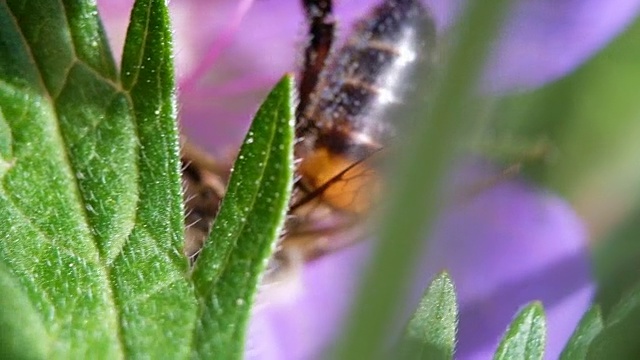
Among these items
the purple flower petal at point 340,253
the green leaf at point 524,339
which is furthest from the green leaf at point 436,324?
the purple flower petal at point 340,253

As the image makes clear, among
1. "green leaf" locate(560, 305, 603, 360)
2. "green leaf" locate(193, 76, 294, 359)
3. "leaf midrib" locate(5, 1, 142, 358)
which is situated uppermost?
"leaf midrib" locate(5, 1, 142, 358)

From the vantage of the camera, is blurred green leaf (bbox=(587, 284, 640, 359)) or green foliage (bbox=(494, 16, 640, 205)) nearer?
blurred green leaf (bbox=(587, 284, 640, 359))

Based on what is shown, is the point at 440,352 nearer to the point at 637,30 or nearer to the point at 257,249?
the point at 257,249

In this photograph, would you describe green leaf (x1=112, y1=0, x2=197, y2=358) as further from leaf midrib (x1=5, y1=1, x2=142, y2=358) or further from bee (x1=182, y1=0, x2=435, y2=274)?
bee (x1=182, y1=0, x2=435, y2=274)

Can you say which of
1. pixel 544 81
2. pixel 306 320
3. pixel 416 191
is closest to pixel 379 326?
pixel 416 191

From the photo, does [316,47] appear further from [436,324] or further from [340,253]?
[436,324]

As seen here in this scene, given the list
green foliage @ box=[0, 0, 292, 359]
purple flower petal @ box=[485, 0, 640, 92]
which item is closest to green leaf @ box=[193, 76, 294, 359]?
green foliage @ box=[0, 0, 292, 359]
